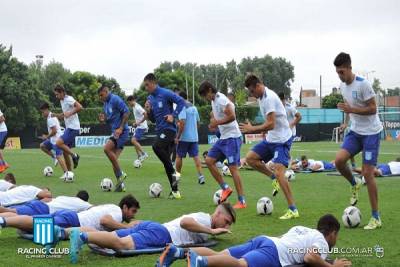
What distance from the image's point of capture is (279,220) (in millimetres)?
9367

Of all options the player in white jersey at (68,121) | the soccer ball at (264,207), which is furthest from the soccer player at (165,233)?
the player in white jersey at (68,121)

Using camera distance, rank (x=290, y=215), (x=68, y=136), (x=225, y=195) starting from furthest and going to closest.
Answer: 1. (x=68, y=136)
2. (x=225, y=195)
3. (x=290, y=215)

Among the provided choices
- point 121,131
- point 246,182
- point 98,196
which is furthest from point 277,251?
point 246,182

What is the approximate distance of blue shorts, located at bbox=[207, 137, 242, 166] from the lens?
36.9 feet

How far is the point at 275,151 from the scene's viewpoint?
33.1 ft

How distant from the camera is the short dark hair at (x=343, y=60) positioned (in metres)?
8.68

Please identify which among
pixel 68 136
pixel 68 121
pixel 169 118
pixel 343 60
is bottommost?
pixel 68 136

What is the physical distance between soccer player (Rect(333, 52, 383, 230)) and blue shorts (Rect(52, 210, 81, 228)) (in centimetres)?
411

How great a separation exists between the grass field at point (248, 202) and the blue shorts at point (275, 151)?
0.96 m

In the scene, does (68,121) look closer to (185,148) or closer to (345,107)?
(185,148)

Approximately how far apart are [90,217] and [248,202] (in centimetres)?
472

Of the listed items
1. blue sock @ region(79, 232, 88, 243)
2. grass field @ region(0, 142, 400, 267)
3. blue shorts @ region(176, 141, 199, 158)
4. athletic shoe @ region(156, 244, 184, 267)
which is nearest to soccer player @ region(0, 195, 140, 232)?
grass field @ region(0, 142, 400, 267)

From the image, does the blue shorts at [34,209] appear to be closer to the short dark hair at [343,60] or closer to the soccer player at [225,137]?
the soccer player at [225,137]

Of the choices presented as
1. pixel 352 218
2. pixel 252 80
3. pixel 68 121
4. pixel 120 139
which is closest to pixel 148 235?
pixel 352 218
